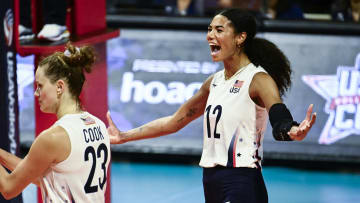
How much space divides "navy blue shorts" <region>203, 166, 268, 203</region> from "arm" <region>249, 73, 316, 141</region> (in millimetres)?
389

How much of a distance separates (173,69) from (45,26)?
3.74 m

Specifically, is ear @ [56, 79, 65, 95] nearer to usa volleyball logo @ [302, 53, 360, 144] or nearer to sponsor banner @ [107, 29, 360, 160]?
sponsor banner @ [107, 29, 360, 160]

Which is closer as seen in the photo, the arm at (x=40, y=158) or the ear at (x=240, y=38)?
the arm at (x=40, y=158)

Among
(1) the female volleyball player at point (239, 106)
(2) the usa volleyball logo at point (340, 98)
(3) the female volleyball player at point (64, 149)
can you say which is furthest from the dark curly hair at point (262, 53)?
(2) the usa volleyball logo at point (340, 98)

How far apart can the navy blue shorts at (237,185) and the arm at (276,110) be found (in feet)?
1.28

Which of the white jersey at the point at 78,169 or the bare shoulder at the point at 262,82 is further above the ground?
the bare shoulder at the point at 262,82

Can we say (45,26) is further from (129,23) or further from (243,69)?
(129,23)

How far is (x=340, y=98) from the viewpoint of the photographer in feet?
29.3

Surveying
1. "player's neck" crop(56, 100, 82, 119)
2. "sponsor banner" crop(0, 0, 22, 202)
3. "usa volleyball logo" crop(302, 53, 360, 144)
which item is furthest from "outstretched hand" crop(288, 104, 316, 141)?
"usa volleyball logo" crop(302, 53, 360, 144)

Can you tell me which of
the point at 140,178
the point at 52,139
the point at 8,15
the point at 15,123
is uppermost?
the point at 8,15

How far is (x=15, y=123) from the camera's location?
5305 millimetres

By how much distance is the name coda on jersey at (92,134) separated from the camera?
3930 mm

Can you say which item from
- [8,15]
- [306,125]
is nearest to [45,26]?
[8,15]

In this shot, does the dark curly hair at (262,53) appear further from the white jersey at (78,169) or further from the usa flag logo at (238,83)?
the white jersey at (78,169)
